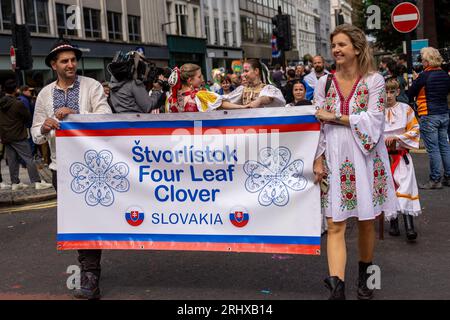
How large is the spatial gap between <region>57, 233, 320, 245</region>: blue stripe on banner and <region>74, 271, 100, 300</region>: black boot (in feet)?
0.91

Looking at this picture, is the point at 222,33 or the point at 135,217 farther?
the point at 222,33

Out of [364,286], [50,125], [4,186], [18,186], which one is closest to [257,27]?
[4,186]

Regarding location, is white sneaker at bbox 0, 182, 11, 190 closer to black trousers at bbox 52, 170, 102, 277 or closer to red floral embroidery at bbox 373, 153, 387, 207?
black trousers at bbox 52, 170, 102, 277

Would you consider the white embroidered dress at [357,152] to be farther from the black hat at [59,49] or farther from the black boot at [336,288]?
the black hat at [59,49]

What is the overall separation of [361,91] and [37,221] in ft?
17.9

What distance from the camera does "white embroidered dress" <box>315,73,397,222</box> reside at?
412 centimetres

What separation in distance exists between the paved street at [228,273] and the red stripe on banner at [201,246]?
1.20 ft

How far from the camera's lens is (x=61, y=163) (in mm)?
4805

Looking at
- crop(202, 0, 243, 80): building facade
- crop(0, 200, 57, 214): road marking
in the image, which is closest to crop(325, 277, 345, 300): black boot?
crop(0, 200, 57, 214): road marking

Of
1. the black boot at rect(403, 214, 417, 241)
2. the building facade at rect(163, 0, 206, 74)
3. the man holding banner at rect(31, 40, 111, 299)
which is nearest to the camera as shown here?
the man holding banner at rect(31, 40, 111, 299)

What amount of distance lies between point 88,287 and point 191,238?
88 centimetres

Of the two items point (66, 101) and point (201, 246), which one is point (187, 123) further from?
point (66, 101)

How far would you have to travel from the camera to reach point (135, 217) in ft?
15.4
